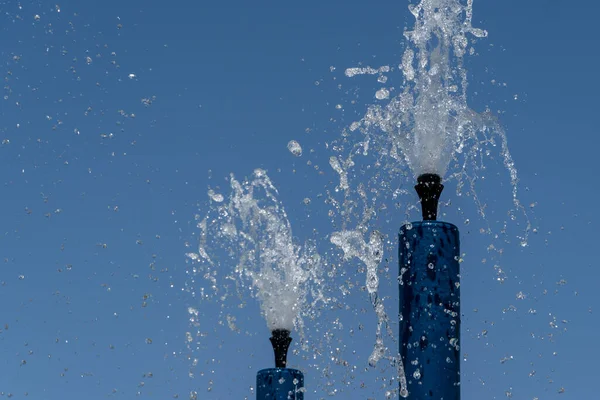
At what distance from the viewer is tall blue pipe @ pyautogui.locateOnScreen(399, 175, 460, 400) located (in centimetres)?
1188

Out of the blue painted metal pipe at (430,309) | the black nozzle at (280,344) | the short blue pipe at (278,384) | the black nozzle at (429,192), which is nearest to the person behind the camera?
the blue painted metal pipe at (430,309)

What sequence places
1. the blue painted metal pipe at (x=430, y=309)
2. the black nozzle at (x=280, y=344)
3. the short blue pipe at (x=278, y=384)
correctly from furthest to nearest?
the black nozzle at (x=280, y=344) → the short blue pipe at (x=278, y=384) → the blue painted metal pipe at (x=430, y=309)

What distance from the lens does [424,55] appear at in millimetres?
14258

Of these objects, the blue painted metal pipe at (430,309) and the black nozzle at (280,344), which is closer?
the blue painted metal pipe at (430,309)

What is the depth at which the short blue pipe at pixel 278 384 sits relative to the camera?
73.4ft

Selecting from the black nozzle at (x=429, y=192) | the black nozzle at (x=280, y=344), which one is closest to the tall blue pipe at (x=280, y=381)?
the black nozzle at (x=280, y=344)

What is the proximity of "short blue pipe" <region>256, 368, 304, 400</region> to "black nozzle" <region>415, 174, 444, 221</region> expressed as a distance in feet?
34.5

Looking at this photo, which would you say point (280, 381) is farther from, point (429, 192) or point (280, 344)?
point (429, 192)

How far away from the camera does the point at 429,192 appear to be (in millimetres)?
13000

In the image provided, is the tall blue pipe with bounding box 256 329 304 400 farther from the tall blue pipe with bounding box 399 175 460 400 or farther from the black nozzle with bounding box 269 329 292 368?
the tall blue pipe with bounding box 399 175 460 400

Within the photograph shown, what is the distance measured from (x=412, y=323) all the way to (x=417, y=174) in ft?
6.96

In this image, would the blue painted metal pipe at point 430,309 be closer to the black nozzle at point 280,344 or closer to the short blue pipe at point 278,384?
the short blue pipe at point 278,384

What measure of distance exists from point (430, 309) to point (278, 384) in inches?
430

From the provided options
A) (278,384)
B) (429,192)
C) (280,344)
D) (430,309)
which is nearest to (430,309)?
(430,309)
